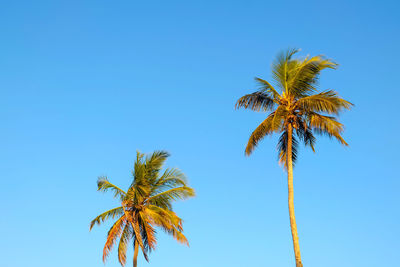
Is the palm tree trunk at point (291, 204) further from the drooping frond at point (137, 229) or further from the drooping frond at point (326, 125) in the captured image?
the drooping frond at point (137, 229)

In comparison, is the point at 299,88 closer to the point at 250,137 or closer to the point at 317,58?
the point at 317,58

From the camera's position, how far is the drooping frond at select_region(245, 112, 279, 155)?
2880cm

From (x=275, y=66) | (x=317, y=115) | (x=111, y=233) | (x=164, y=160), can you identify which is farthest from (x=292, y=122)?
(x=111, y=233)

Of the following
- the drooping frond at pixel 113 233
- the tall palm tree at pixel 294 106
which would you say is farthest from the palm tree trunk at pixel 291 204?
the drooping frond at pixel 113 233

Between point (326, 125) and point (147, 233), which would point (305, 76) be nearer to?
point (326, 125)

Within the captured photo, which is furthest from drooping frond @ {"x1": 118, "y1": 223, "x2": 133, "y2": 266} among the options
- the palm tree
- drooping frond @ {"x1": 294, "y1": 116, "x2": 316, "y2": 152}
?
drooping frond @ {"x1": 294, "y1": 116, "x2": 316, "y2": 152}

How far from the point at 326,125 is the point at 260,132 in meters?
3.60

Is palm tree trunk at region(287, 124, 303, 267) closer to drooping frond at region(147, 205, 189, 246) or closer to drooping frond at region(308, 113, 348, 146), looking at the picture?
drooping frond at region(308, 113, 348, 146)

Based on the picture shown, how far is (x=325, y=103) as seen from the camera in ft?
91.4

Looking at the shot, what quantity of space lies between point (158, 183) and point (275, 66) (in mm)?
10567

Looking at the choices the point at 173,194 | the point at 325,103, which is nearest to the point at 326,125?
the point at 325,103

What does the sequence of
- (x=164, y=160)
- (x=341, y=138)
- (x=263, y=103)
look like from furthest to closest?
(x=164, y=160) < (x=263, y=103) < (x=341, y=138)

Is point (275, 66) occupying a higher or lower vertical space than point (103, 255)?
higher

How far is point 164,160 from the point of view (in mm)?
34344
